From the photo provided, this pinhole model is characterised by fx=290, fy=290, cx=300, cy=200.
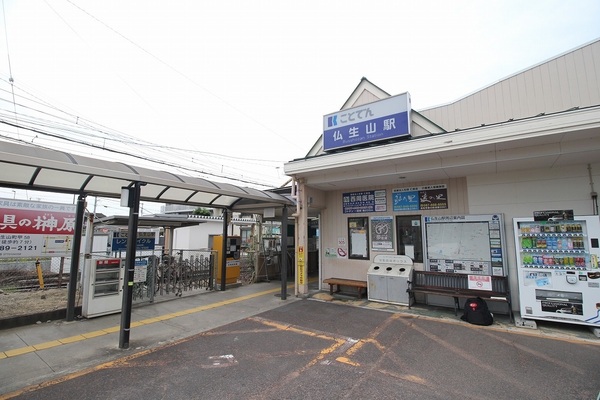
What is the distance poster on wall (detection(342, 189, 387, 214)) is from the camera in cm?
834

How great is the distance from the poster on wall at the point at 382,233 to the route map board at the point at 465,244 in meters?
0.93

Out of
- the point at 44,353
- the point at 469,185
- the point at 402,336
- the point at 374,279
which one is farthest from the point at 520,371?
the point at 44,353

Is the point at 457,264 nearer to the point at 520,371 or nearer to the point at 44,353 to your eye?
the point at 520,371

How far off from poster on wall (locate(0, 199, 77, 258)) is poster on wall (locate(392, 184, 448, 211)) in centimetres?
825

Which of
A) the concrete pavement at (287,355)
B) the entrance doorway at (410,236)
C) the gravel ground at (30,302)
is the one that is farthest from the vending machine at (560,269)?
the gravel ground at (30,302)

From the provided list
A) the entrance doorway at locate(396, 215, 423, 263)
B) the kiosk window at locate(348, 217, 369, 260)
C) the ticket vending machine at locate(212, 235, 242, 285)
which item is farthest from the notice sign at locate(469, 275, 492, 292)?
the ticket vending machine at locate(212, 235, 242, 285)

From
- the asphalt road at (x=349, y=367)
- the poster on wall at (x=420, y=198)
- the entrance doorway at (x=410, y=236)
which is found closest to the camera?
the asphalt road at (x=349, y=367)

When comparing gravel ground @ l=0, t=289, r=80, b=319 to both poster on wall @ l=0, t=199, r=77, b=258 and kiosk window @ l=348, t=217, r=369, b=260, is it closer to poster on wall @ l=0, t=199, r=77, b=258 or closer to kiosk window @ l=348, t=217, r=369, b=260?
poster on wall @ l=0, t=199, r=77, b=258

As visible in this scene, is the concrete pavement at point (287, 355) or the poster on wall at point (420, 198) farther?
the poster on wall at point (420, 198)

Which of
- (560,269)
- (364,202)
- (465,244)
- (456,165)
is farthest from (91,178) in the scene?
(560,269)

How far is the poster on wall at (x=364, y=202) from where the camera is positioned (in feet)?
27.3

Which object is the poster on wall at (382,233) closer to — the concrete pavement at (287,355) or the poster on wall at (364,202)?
the poster on wall at (364,202)

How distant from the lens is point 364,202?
862 cm

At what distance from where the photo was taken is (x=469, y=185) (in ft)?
23.4
